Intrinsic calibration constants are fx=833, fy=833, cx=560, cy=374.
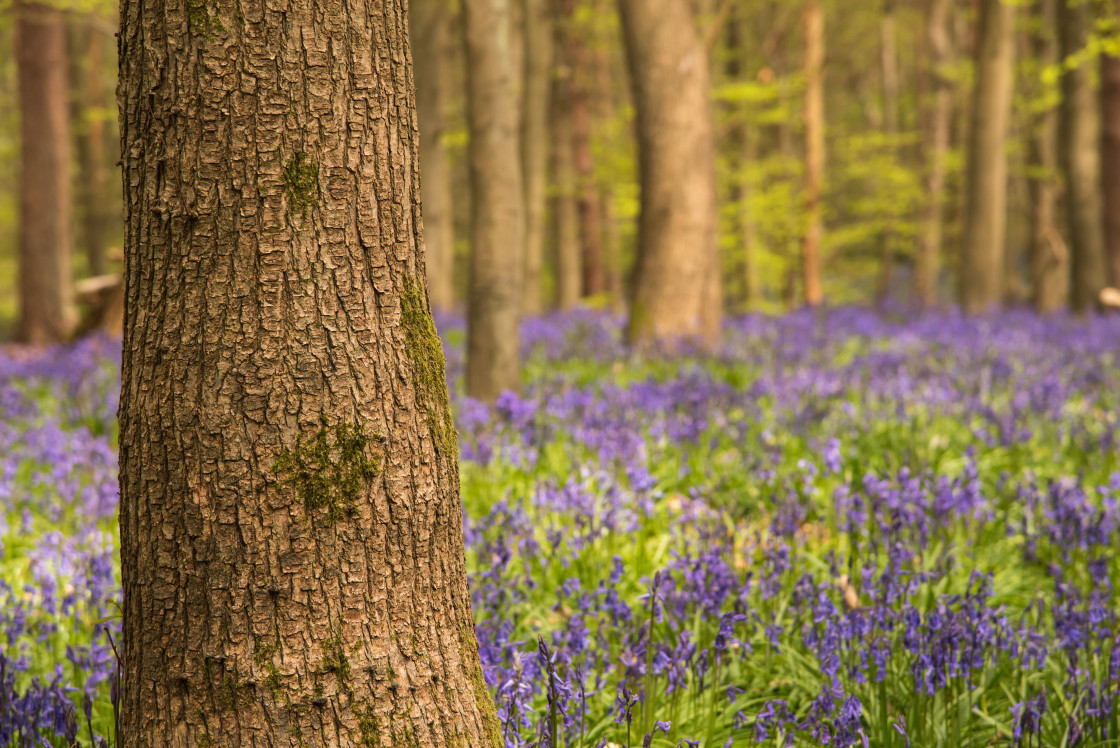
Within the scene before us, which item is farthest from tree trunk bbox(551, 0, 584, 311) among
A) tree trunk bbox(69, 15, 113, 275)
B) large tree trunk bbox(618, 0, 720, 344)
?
tree trunk bbox(69, 15, 113, 275)

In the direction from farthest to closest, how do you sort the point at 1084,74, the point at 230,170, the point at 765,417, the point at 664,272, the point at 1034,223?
1. the point at 1034,223
2. the point at 1084,74
3. the point at 664,272
4. the point at 765,417
5. the point at 230,170

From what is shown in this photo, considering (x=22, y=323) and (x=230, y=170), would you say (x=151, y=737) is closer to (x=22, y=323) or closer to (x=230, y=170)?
(x=230, y=170)

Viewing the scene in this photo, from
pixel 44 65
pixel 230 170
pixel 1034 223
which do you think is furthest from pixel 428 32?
pixel 230 170

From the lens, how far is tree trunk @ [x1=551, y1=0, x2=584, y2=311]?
15.1 metres

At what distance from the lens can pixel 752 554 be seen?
321 centimetres

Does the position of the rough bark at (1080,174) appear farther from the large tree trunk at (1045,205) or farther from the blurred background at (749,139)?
the large tree trunk at (1045,205)

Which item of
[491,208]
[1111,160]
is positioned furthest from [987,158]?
[491,208]

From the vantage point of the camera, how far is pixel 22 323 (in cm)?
1139

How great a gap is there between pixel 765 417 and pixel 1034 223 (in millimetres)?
11681

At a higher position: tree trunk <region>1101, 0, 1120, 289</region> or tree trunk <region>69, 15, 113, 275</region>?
tree trunk <region>69, 15, 113, 275</region>

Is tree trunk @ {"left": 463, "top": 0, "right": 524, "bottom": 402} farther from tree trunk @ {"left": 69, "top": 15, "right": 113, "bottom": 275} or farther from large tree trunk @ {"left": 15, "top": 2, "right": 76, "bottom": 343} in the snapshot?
tree trunk @ {"left": 69, "top": 15, "right": 113, "bottom": 275}

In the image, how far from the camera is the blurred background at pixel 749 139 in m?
11.0

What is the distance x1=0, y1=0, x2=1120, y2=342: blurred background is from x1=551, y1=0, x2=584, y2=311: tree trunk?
2.1 inches

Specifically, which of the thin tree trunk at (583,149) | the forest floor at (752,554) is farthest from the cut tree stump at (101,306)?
the thin tree trunk at (583,149)
